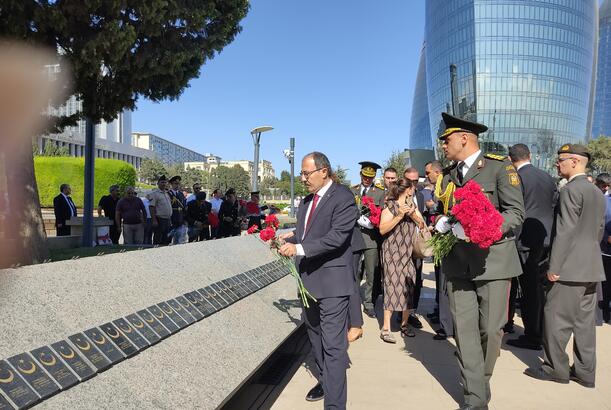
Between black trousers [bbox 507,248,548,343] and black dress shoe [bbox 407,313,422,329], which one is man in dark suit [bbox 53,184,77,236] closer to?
→ black dress shoe [bbox 407,313,422,329]

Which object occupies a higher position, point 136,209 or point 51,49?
point 51,49

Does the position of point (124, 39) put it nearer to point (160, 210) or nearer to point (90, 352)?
point (90, 352)

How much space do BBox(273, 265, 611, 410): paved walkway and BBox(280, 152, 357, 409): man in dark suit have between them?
1.40 ft

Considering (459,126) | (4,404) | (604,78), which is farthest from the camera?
(604,78)

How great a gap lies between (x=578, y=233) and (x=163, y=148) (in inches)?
6797

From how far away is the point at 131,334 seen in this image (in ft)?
8.69

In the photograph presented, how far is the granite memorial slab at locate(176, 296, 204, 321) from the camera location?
3.28 meters

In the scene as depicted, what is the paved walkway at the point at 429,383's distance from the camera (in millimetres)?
3395

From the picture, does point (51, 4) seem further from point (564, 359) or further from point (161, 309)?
point (564, 359)

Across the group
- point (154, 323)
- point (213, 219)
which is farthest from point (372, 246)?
point (213, 219)

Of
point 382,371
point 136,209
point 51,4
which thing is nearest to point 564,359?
point 382,371

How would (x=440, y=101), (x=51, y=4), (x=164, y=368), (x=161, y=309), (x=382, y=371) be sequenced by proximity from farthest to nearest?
(x=440, y=101), (x=51, y=4), (x=382, y=371), (x=161, y=309), (x=164, y=368)

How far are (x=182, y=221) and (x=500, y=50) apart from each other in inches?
3233

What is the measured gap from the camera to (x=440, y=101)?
86.0m
